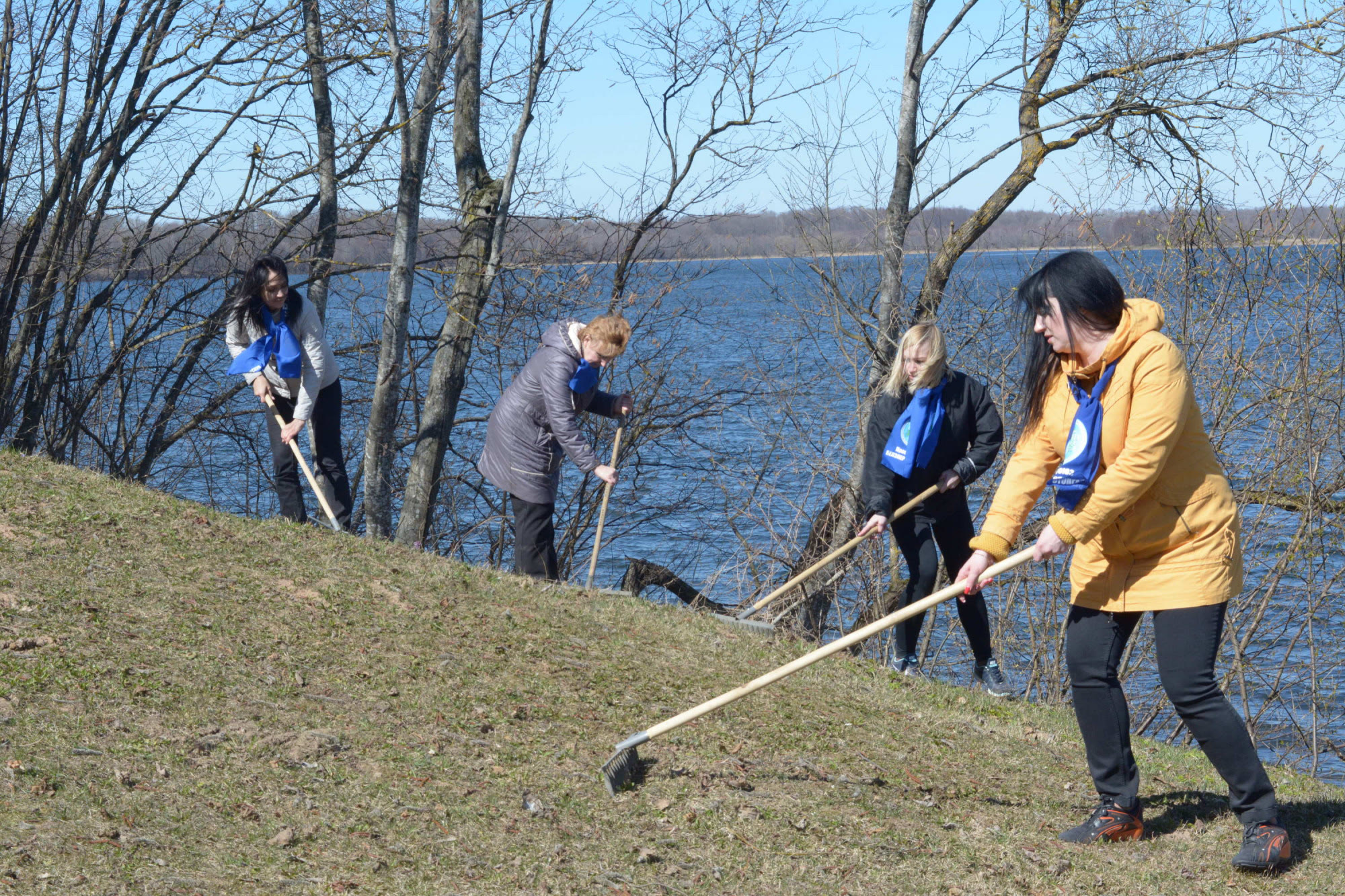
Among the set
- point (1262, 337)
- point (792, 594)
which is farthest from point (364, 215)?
point (1262, 337)

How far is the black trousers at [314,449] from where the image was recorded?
7.00 meters

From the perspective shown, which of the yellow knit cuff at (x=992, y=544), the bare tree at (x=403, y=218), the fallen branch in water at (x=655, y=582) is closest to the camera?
the yellow knit cuff at (x=992, y=544)

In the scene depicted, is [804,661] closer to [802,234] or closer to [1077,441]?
[1077,441]

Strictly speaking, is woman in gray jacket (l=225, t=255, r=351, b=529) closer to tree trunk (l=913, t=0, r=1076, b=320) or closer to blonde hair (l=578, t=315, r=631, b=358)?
blonde hair (l=578, t=315, r=631, b=358)

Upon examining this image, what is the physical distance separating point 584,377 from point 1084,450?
3.38 metres

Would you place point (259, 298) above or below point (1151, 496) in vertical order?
above

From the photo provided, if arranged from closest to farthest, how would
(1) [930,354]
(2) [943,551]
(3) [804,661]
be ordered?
1. (3) [804,661]
2. (1) [930,354]
3. (2) [943,551]

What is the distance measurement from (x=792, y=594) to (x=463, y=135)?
235 inches

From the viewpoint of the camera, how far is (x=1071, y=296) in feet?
11.4

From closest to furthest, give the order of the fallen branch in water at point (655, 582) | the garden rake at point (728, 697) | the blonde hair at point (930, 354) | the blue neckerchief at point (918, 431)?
the garden rake at point (728, 697) < the blonde hair at point (930, 354) < the blue neckerchief at point (918, 431) < the fallen branch in water at point (655, 582)

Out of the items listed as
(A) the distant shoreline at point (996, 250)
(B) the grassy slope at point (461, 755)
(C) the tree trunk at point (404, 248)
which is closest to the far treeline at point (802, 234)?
(A) the distant shoreline at point (996, 250)

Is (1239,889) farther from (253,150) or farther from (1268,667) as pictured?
(253,150)

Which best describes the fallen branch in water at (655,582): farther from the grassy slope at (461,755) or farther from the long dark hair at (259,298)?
the long dark hair at (259,298)

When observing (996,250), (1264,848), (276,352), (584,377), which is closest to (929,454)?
(584,377)
